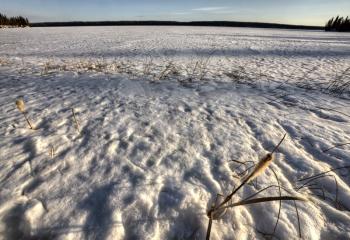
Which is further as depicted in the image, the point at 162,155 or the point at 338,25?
the point at 338,25

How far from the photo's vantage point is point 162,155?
1698 millimetres

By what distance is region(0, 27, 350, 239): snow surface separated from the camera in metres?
1.17

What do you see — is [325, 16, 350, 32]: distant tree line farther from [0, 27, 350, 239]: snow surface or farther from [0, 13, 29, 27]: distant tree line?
[0, 13, 29, 27]: distant tree line

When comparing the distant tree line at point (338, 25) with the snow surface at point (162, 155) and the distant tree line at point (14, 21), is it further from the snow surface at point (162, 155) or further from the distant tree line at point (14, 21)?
the distant tree line at point (14, 21)

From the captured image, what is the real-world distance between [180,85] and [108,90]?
3.17 feet

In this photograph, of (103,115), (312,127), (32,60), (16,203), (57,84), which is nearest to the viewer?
(16,203)

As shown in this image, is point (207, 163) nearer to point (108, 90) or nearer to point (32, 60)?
point (108, 90)

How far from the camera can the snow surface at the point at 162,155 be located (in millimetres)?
1171

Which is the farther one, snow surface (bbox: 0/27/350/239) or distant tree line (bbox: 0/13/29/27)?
distant tree line (bbox: 0/13/29/27)

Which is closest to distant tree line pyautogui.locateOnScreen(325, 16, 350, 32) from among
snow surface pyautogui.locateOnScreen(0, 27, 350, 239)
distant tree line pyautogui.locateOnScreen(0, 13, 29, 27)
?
snow surface pyautogui.locateOnScreen(0, 27, 350, 239)

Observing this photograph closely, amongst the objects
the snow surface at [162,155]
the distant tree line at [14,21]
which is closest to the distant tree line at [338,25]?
the snow surface at [162,155]

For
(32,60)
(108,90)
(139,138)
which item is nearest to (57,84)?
(108,90)

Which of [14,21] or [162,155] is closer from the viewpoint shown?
[162,155]

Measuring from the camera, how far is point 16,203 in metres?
1.24
